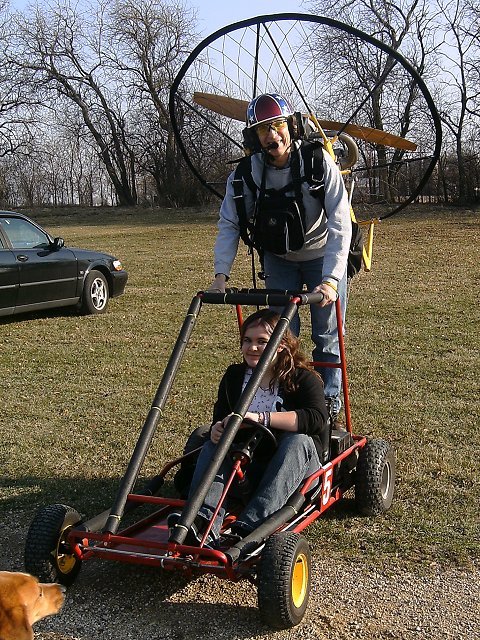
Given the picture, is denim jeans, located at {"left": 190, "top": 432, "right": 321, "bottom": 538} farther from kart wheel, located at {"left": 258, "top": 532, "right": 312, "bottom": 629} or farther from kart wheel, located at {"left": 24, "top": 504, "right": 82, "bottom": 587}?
kart wheel, located at {"left": 24, "top": 504, "right": 82, "bottom": 587}

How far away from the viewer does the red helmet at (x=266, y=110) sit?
15.5 feet

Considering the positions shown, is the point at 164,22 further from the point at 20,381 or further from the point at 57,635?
the point at 57,635

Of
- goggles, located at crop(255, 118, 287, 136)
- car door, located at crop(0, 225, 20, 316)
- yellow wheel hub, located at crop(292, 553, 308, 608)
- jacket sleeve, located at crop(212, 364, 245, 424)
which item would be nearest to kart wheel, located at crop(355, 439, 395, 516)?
jacket sleeve, located at crop(212, 364, 245, 424)

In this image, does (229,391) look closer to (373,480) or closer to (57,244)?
(373,480)

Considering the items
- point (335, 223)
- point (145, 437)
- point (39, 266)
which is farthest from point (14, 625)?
point (39, 266)

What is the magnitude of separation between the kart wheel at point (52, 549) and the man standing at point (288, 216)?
1.56m

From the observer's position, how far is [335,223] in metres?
4.88

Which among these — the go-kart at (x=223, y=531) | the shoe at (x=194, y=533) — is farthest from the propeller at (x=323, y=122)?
the shoe at (x=194, y=533)

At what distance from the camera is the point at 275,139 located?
4832 mm

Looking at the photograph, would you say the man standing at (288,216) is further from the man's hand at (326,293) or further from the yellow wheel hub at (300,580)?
the yellow wheel hub at (300,580)

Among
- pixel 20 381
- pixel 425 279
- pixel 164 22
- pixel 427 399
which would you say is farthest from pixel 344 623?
pixel 164 22

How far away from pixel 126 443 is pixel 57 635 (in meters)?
2.83

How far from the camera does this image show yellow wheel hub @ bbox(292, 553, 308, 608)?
3.80 metres

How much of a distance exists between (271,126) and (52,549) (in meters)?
2.56
